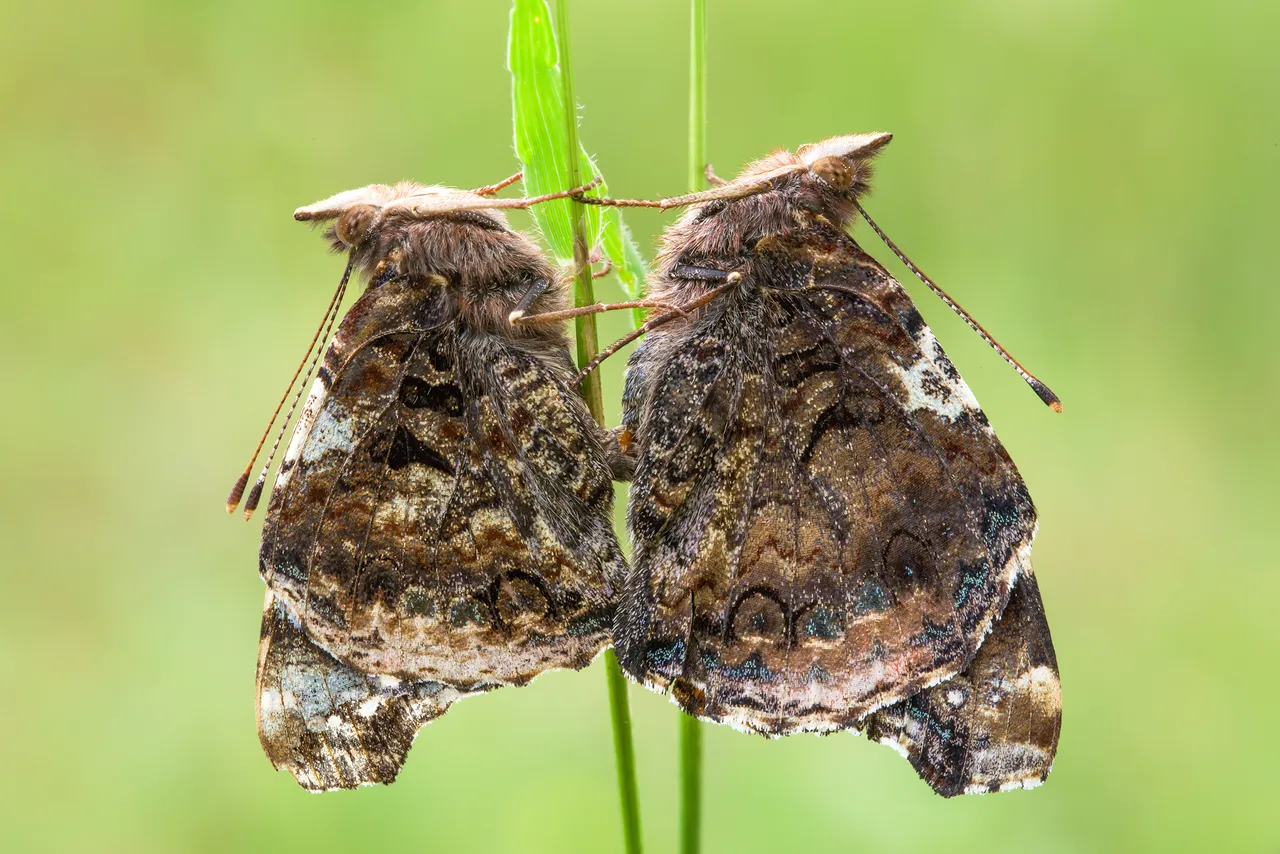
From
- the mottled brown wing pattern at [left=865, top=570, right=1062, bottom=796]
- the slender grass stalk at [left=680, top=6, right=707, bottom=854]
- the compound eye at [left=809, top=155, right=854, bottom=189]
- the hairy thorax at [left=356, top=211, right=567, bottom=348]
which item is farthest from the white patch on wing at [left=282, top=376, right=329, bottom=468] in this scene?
the mottled brown wing pattern at [left=865, top=570, right=1062, bottom=796]

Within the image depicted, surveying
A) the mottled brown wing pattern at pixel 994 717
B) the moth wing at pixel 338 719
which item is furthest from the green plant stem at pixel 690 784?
the moth wing at pixel 338 719

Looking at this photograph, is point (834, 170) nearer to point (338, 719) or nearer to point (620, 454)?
point (620, 454)

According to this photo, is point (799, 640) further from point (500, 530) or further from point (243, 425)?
point (243, 425)

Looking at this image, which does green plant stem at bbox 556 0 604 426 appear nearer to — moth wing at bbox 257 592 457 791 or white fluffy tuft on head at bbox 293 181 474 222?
white fluffy tuft on head at bbox 293 181 474 222

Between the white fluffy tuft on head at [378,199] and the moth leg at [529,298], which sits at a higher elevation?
the white fluffy tuft on head at [378,199]

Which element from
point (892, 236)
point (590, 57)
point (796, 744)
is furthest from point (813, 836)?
point (590, 57)

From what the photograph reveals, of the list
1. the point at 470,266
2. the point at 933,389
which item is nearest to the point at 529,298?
the point at 470,266

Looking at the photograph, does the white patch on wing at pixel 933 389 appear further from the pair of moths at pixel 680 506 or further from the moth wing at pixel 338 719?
the moth wing at pixel 338 719
